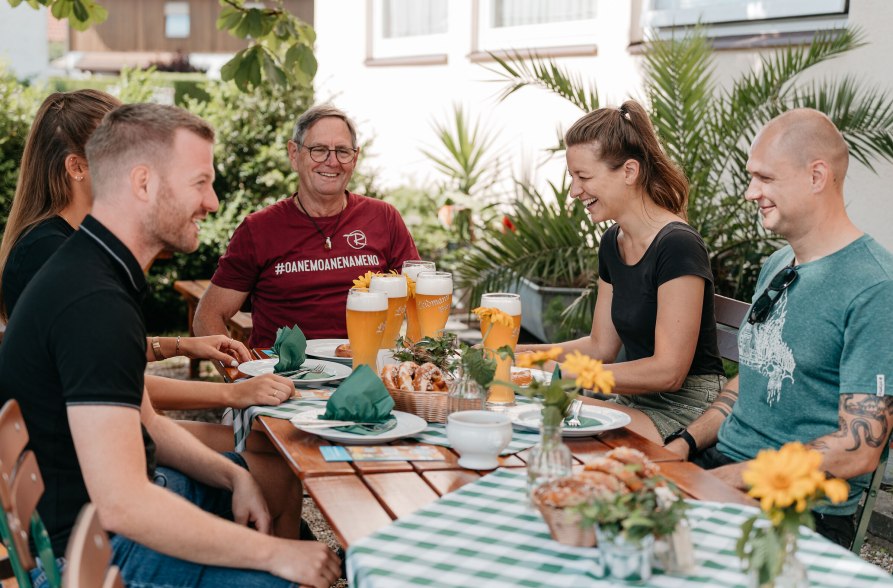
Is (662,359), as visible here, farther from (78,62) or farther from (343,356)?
(78,62)

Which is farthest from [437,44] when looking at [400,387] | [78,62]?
[78,62]

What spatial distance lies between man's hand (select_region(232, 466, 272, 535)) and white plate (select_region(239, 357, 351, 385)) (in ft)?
1.32

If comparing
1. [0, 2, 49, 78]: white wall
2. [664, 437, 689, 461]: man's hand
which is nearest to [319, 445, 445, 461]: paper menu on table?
[664, 437, 689, 461]: man's hand

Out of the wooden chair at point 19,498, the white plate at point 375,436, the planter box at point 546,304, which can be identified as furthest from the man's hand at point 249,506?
the planter box at point 546,304

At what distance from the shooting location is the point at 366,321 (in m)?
2.79

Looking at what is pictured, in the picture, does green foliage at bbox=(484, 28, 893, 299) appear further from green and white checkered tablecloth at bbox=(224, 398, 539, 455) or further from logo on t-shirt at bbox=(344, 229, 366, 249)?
green and white checkered tablecloth at bbox=(224, 398, 539, 455)

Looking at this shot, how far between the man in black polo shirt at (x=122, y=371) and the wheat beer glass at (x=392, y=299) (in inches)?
27.8

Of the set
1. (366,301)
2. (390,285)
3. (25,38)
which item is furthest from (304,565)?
(25,38)

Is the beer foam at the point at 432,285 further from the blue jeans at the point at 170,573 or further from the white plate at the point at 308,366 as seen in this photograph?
the blue jeans at the point at 170,573

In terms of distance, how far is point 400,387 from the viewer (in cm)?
254

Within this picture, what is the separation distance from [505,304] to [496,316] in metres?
0.12

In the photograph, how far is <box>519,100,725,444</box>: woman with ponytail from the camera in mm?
3016

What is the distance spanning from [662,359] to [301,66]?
2.39 m

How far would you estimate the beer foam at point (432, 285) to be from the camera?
9.66 ft
